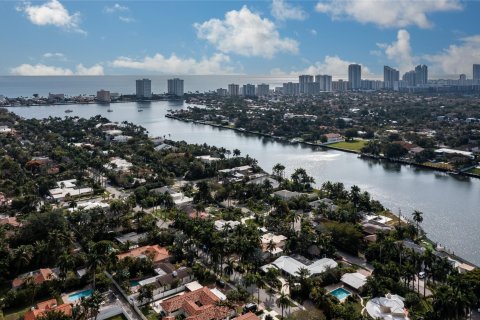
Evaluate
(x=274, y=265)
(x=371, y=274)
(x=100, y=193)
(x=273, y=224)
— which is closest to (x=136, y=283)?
(x=274, y=265)

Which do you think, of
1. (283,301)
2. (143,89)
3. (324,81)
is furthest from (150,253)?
(324,81)

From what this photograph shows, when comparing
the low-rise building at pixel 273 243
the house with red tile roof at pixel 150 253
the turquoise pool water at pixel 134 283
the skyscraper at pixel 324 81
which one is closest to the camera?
the turquoise pool water at pixel 134 283

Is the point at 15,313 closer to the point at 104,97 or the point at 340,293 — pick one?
the point at 340,293

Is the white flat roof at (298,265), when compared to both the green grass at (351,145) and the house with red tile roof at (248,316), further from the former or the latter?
the green grass at (351,145)

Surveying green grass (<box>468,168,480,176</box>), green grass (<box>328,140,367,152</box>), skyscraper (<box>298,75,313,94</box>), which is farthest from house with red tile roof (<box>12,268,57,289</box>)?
skyscraper (<box>298,75,313,94</box>)

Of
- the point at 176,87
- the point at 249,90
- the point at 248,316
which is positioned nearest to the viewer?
the point at 248,316

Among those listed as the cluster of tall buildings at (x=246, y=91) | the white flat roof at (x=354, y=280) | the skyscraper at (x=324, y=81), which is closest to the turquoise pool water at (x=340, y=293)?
the white flat roof at (x=354, y=280)

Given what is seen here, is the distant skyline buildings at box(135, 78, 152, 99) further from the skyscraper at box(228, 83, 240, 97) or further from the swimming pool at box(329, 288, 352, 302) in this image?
the swimming pool at box(329, 288, 352, 302)
